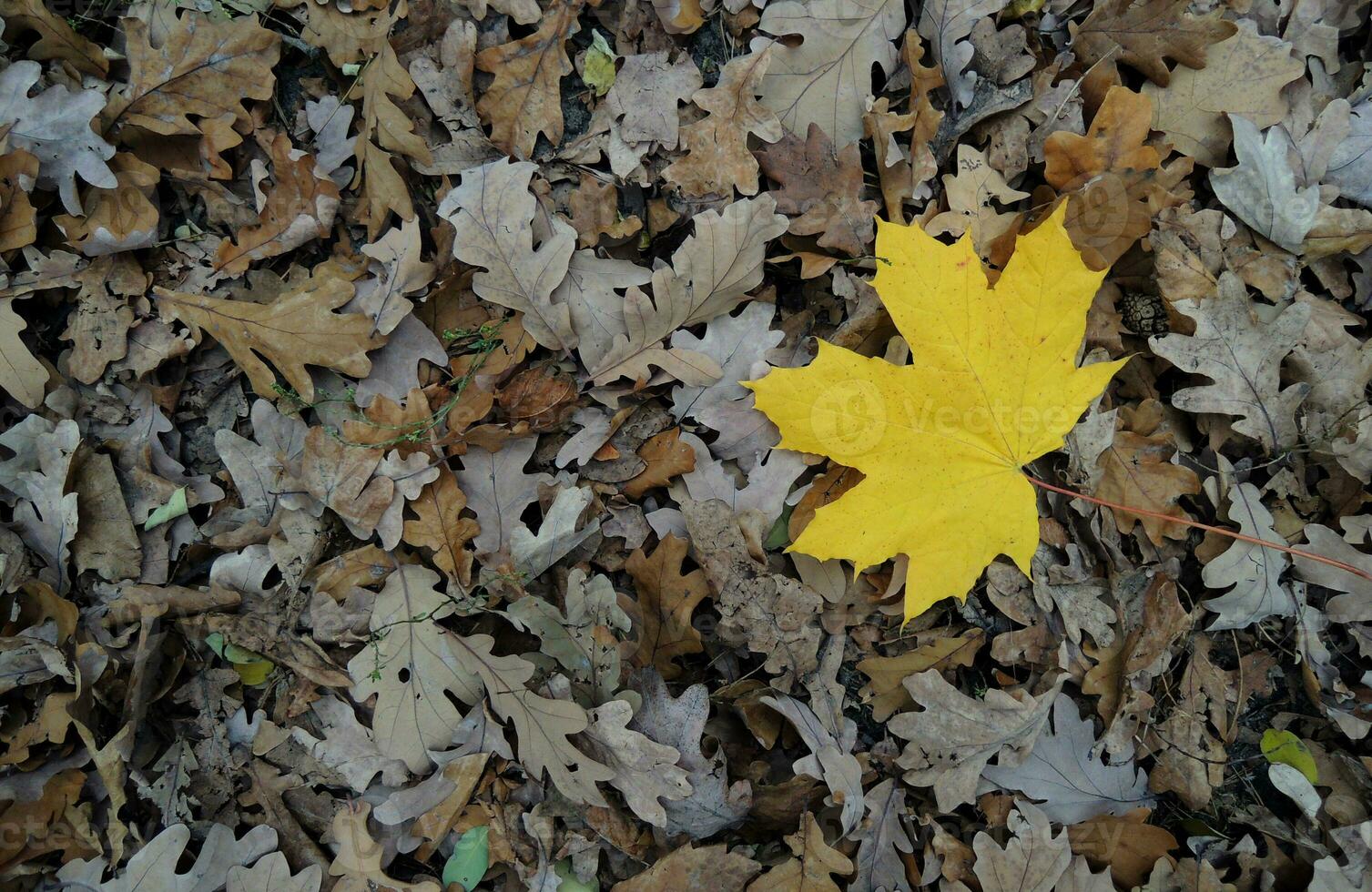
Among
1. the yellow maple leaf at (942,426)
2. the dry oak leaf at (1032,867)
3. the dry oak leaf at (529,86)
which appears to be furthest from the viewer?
the dry oak leaf at (529,86)

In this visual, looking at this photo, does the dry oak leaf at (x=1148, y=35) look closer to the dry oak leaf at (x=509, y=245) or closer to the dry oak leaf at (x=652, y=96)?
the dry oak leaf at (x=652, y=96)

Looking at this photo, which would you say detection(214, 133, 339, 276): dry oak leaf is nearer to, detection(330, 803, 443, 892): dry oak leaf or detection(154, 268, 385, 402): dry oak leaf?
detection(154, 268, 385, 402): dry oak leaf

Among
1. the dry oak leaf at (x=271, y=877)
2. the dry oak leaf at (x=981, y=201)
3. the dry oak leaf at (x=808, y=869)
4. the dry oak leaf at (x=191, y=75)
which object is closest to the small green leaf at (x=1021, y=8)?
the dry oak leaf at (x=981, y=201)

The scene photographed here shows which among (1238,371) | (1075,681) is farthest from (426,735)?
(1238,371)

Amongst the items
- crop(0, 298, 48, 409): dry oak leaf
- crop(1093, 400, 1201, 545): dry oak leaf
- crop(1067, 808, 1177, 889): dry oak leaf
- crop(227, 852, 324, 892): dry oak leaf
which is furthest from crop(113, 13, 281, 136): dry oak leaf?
crop(1067, 808, 1177, 889): dry oak leaf

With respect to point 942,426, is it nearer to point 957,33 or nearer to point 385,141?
point 957,33

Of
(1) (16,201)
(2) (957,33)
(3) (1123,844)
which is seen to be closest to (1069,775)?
(3) (1123,844)
